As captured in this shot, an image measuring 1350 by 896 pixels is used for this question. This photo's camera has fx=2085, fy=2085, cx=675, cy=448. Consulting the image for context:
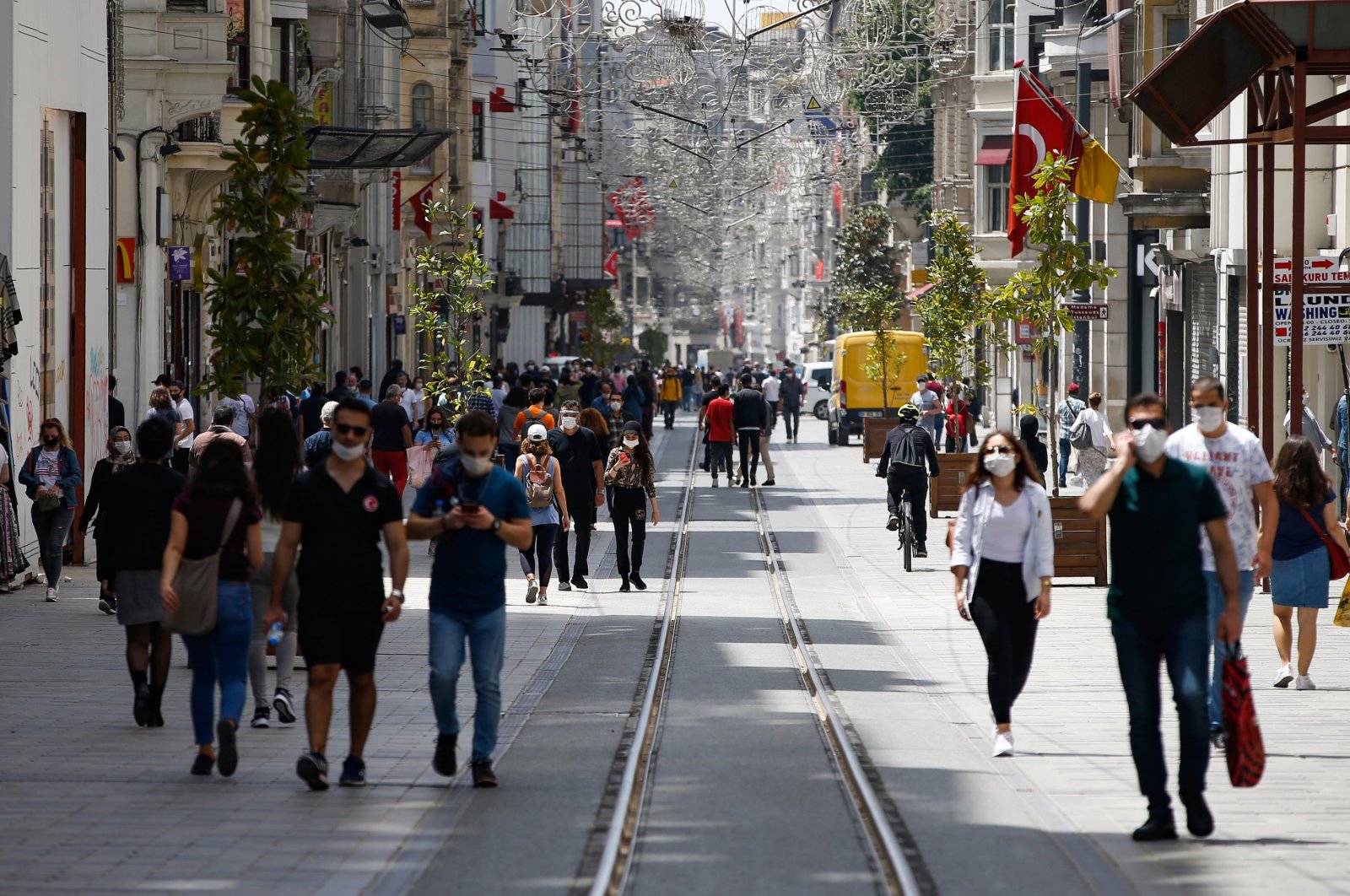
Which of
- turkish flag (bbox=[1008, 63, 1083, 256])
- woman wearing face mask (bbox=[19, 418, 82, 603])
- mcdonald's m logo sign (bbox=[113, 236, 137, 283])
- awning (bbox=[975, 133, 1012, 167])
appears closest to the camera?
woman wearing face mask (bbox=[19, 418, 82, 603])

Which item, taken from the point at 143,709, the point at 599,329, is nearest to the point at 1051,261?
the point at 143,709

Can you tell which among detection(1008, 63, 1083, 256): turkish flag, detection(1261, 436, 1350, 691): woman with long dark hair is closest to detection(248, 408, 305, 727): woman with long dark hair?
detection(1261, 436, 1350, 691): woman with long dark hair

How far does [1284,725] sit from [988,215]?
41.1 m

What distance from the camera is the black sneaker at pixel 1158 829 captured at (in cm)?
805

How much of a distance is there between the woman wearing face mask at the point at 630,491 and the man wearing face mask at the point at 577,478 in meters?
0.22

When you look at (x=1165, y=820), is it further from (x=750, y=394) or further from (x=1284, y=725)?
(x=750, y=394)

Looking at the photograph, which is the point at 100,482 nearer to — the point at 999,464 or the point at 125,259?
the point at 999,464

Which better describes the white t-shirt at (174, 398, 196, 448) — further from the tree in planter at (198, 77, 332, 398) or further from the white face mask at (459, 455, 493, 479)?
the white face mask at (459, 455, 493, 479)

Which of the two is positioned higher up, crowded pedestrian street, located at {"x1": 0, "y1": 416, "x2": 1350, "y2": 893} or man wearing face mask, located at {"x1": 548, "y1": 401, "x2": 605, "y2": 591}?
man wearing face mask, located at {"x1": 548, "y1": 401, "x2": 605, "y2": 591}

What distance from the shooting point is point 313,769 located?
29.0ft

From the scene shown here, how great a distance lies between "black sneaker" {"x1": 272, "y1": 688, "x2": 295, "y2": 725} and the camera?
36.7 feet

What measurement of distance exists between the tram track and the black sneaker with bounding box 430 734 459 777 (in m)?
0.71

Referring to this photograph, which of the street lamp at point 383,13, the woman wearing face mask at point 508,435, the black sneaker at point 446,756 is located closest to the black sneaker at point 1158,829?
the black sneaker at point 446,756

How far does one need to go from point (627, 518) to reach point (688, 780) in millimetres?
9964
